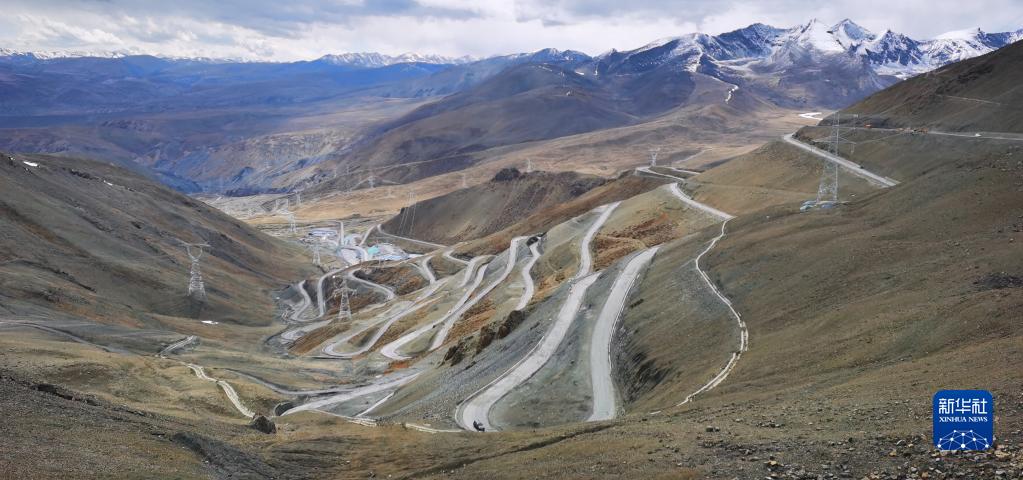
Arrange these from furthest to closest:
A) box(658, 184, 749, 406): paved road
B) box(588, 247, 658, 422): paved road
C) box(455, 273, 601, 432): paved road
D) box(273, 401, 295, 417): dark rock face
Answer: box(273, 401, 295, 417): dark rock face → box(455, 273, 601, 432): paved road → box(588, 247, 658, 422): paved road → box(658, 184, 749, 406): paved road

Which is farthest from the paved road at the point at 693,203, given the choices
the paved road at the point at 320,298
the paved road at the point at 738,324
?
the paved road at the point at 320,298

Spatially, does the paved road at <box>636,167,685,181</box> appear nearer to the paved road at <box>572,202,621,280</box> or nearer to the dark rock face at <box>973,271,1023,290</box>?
the paved road at <box>572,202,621,280</box>

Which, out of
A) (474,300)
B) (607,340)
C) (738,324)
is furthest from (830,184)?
(738,324)

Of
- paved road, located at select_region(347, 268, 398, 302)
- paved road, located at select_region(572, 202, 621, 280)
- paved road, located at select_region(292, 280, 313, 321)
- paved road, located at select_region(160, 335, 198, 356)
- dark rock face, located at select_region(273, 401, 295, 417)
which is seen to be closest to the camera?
dark rock face, located at select_region(273, 401, 295, 417)

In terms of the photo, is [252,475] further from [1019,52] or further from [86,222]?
[1019,52]

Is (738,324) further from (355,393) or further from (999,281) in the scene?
(355,393)

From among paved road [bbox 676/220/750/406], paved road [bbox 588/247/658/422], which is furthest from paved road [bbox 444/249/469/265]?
paved road [bbox 676/220/750/406]

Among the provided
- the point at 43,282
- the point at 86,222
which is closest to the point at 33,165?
the point at 86,222

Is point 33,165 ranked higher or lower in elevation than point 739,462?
higher
